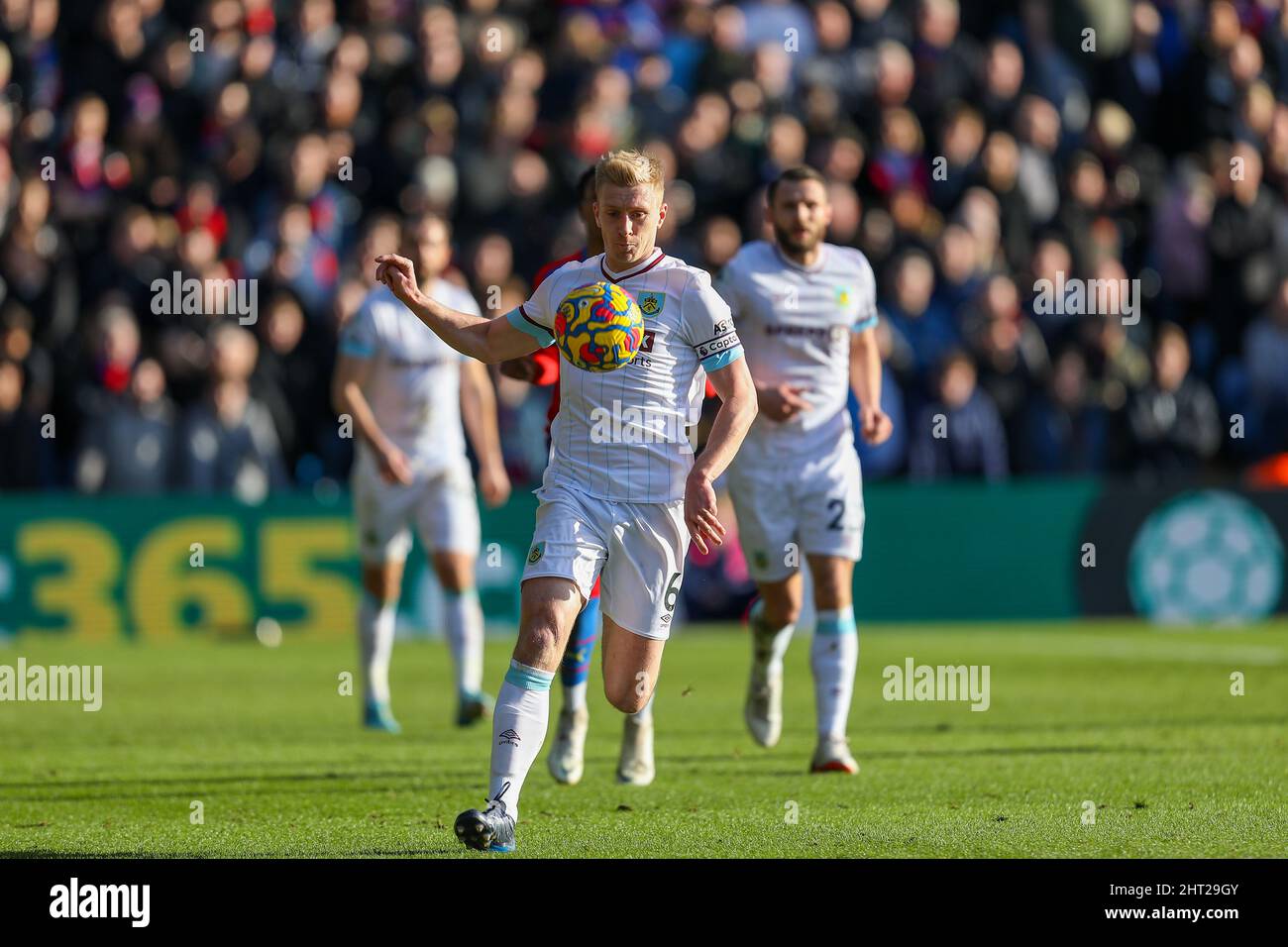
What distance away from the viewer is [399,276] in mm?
7746

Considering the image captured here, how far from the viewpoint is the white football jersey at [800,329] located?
1034 cm

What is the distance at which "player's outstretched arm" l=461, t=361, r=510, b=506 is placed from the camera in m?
12.3

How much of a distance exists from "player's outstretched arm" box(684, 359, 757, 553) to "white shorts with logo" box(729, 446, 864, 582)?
2463 millimetres

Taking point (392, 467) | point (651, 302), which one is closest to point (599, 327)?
point (651, 302)

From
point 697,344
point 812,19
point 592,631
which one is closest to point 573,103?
point 812,19

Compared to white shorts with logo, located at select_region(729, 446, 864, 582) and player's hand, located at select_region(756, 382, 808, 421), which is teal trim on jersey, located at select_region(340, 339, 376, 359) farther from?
player's hand, located at select_region(756, 382, 808, 421)

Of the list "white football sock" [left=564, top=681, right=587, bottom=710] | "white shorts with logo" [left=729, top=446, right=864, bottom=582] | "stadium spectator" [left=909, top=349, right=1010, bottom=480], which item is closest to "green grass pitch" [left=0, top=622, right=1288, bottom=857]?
"white football sock" [left=564, top=681, right=587, bottom=710]

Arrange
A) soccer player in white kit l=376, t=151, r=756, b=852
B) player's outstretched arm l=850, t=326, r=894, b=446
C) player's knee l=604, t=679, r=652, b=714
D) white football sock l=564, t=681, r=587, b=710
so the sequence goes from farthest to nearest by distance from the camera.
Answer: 1. player's outstretched arm l=850, t=326, r=894, b=446
2. white football sock l=564, t=681, r=587, b=710
3. player's knee l=604, t=679, r=652, b=714
4. soccer player in white kit l=376, t=151, r=756, b=852

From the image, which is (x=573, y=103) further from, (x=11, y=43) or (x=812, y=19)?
(x=11, y=43)

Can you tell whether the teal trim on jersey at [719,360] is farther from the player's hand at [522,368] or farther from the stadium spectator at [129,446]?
the stadium spectator at [129,446]

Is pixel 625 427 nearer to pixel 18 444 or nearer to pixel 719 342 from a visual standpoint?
pixel 719 342

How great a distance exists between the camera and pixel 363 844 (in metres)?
7.91
